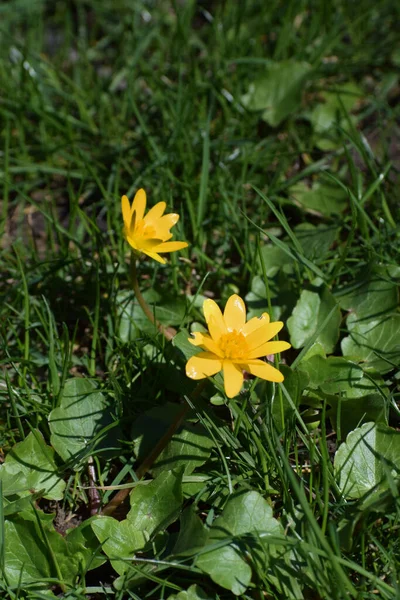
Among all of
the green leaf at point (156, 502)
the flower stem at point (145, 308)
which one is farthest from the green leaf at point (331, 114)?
the green leaf at point (156, 502)

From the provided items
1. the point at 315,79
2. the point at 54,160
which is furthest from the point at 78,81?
the point at 315,79

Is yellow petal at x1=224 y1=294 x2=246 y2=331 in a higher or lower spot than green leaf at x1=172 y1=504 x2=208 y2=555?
higher

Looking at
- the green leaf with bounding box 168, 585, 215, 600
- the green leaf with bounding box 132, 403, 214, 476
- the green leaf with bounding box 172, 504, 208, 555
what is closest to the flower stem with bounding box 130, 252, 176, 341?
the green leaf with bounding box 132, 403, 214, 476

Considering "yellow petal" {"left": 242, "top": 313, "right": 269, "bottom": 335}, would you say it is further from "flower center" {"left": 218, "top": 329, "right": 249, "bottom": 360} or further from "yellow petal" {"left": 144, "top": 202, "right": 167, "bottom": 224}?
"yellow petal" {"left": 144, "top": 202, "right": 167, "bottom": 224}

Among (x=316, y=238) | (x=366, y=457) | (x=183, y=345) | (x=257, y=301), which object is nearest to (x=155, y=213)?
(x=183, y=345)

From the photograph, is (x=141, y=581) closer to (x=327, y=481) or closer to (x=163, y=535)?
(x=163, y=535)

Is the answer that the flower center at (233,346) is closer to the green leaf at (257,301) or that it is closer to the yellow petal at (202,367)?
the yellow petal at (202,367)
